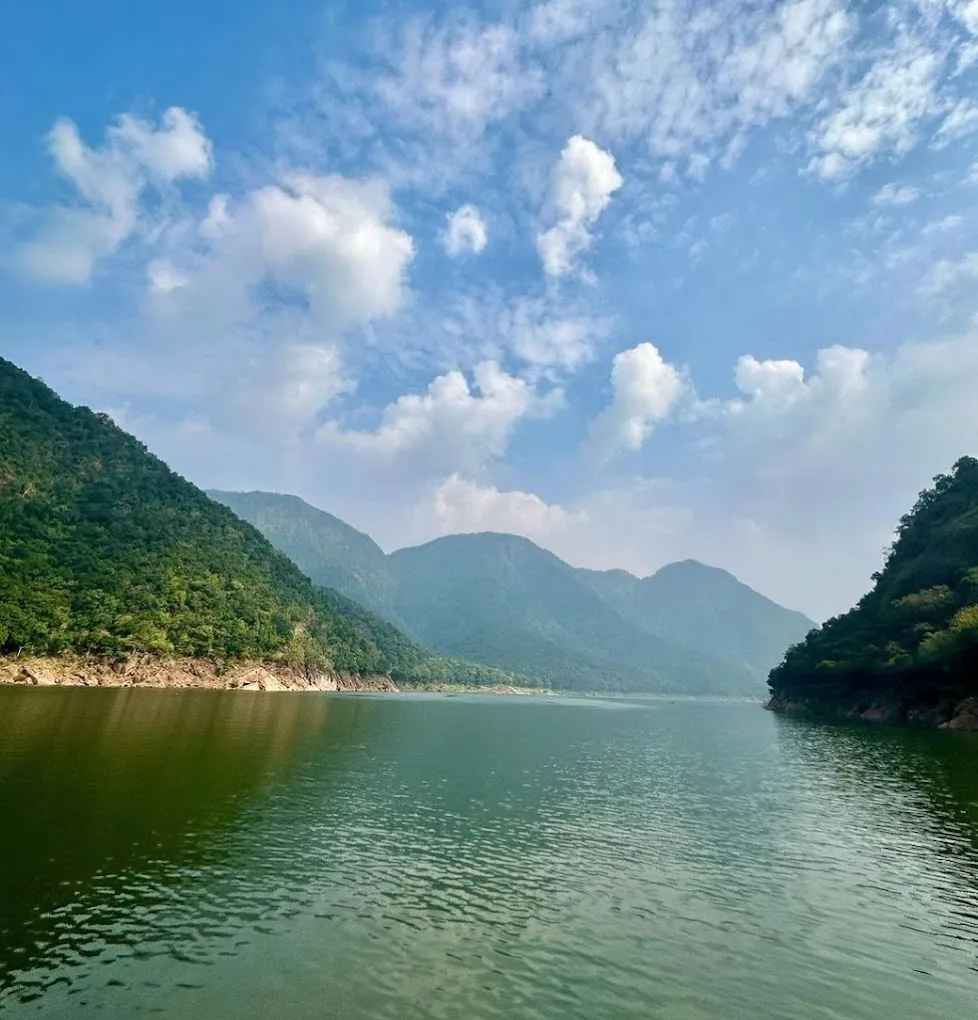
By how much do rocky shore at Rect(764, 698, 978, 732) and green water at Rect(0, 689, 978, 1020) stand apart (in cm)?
4985

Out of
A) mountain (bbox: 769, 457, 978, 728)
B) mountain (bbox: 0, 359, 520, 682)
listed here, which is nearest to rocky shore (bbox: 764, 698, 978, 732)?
mountain (bbox: 769, 457, 978, 728)

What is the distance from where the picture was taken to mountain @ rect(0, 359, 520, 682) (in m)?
120

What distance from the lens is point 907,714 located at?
105188 mm

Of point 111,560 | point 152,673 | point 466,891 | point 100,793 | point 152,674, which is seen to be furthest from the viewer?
point 111,560

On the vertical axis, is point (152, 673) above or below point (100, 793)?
above

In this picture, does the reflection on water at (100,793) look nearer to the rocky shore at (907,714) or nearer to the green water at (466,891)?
the green water at (466,891)

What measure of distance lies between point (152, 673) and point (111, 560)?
3043 centimetres

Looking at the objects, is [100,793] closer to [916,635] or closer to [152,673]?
[152,673]

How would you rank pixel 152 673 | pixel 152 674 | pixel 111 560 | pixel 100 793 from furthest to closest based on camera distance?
pixel 111 560 < pixel 152 673 < pixel 152 674 < pixel 100 793

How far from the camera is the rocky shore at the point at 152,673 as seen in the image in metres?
105

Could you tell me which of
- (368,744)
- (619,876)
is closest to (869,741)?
(368,744)

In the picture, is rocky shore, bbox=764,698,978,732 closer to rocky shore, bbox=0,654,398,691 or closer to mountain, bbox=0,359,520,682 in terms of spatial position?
rocky shore, bbox=0,654,398,691

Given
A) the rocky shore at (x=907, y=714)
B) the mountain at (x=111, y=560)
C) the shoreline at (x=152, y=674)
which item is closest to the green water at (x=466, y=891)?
the rocky shore at (x=907, y=714)

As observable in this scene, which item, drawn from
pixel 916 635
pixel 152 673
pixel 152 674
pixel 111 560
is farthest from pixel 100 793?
pixel 111 560
